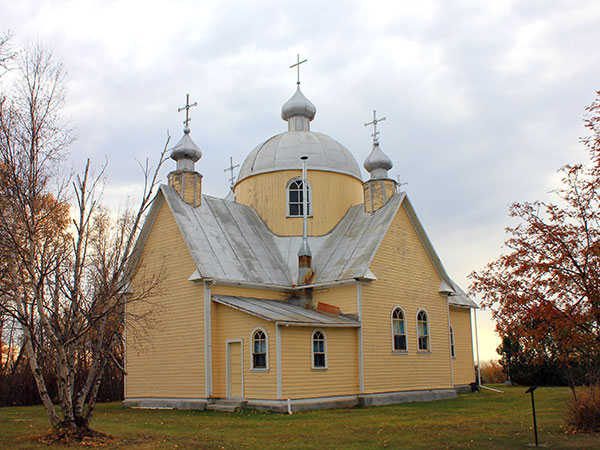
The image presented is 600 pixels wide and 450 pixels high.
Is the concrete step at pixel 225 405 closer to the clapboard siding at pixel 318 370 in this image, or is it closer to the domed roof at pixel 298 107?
the clapboard siding at pixel 318 370

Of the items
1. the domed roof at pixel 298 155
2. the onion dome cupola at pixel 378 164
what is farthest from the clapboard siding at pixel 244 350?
the onion dome cupola at pixel 378 164

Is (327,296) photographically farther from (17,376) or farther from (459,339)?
(17,376)

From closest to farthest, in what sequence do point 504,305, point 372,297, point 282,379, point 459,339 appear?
point 504,305, point 282,379, point 372,297, point 459,339

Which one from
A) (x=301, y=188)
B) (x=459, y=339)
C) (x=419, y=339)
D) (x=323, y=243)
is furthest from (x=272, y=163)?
(x=459, y=339)

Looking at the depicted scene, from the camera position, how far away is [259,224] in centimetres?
2748

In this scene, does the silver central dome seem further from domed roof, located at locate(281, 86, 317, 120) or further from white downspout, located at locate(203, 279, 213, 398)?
white downspout, located at locate(203, 279, 213, 398)

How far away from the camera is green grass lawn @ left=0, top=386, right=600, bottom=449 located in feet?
41.1

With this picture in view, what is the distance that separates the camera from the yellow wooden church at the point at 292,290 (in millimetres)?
20641

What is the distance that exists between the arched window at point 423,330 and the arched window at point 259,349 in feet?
26.4

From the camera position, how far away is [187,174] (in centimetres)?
2500

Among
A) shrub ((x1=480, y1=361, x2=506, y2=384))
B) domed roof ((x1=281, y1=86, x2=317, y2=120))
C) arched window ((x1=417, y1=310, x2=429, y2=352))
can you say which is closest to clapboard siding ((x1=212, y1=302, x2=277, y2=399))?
arched window ((x1=417, y1=310, x2=429, y2=352))

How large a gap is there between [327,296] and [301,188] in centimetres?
592

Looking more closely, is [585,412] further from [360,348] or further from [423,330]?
[423,330]

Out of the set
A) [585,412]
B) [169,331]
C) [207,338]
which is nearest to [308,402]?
[207,338]
